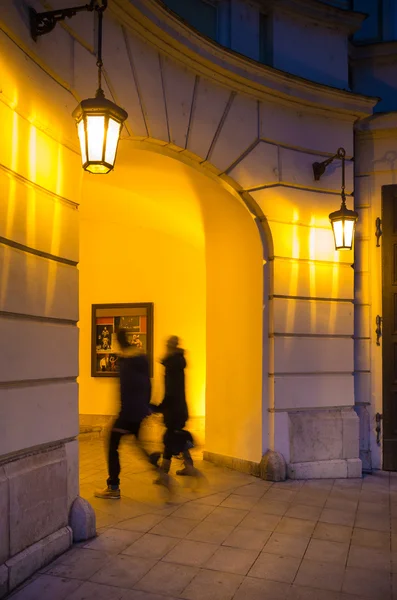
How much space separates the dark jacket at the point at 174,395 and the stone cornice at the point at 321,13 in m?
4.69

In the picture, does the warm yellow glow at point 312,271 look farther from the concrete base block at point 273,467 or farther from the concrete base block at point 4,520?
the concrete base block at point 4,520

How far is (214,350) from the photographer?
8211 mm

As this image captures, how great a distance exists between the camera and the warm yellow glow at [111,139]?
4344 millimetres

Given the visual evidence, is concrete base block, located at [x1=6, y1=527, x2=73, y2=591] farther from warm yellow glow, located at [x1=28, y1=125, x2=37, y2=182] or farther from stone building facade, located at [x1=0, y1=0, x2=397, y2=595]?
warm yellow glow, located at [x1=28, y1=125, x2=37, y2=182]

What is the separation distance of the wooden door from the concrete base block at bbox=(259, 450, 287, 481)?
1.62 metres

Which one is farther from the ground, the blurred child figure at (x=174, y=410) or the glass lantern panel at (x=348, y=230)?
the glass lantern panel at (x=348, y=230)

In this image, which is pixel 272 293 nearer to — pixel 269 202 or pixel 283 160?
pixel 269 202

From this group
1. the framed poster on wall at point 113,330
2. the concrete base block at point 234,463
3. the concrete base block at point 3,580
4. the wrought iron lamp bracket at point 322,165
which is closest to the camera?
the concrete base block at point 3,580

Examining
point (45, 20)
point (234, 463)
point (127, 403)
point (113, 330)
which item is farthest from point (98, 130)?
point (113, 330)

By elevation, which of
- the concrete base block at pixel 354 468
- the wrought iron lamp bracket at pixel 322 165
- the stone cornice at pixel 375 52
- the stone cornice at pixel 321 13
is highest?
the stone cornice at pixel 321 13

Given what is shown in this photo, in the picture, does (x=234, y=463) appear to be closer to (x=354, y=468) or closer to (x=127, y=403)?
(x=354, y=468)

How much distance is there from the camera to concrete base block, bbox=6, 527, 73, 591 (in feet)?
12.9

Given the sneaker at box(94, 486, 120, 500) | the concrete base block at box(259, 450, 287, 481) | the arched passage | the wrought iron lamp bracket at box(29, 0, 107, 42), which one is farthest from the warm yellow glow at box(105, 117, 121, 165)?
the concrete base block at box(259, 450, 287, 481)

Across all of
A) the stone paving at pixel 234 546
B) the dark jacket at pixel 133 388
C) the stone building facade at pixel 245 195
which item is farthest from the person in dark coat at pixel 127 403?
the stone building facade at pixel 245 195
